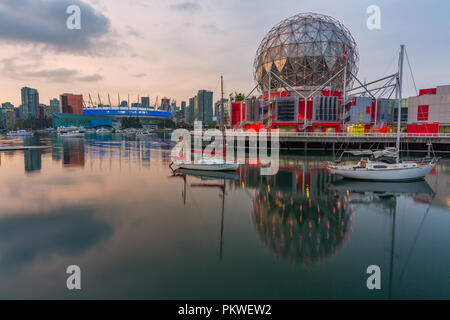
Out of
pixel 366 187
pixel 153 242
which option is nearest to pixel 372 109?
pixel 366 187

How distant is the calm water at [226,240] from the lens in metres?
9.74

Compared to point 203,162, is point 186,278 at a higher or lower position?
lower

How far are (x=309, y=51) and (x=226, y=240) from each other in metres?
65.3

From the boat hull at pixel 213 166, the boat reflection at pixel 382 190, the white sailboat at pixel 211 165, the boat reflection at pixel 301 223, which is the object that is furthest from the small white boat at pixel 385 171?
the white sailboat at pixel 211 165

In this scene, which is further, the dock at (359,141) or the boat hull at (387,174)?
the dock at (359,141)

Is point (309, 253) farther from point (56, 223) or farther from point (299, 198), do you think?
point (56, 223)

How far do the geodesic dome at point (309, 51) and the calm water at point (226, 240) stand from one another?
49639mm

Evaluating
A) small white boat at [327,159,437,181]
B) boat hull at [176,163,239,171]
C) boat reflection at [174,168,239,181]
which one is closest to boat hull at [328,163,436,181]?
small white boat at [327,159,437,181]

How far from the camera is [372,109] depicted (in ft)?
216

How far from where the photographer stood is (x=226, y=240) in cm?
1372

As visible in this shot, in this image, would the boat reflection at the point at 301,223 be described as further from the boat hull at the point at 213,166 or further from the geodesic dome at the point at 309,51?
the geodesic dome at the point at 309,51
